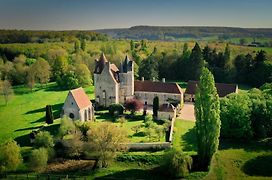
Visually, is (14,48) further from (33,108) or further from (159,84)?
(159,84)

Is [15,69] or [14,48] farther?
[14,48]

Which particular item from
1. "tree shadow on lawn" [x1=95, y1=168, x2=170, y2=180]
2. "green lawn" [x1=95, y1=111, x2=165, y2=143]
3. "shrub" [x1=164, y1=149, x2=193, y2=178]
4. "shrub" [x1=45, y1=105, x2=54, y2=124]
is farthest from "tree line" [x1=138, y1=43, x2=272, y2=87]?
"shrub" [x1=164, y1=149, x2=193, y2=178]

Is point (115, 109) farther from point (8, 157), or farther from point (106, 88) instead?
point (8, 157)

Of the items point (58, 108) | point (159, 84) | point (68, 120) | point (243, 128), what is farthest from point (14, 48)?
point (243, 128)

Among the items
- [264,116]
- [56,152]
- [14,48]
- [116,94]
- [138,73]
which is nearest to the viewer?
[56,152]

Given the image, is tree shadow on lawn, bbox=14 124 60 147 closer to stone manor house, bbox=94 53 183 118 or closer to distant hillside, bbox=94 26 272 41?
stone manor house, bbox=94 53 183 118

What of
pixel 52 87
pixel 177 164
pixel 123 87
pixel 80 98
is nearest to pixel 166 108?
pixel 123 87

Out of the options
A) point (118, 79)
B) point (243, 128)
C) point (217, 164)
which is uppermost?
point (118, 79)
